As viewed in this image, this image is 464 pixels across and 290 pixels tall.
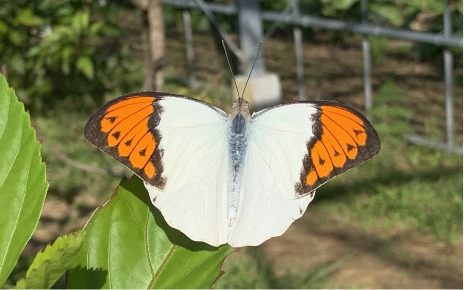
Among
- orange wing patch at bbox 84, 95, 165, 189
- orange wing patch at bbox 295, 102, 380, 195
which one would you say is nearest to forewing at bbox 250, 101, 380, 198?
orange wing patch at bbox 295, 102, 380, 195

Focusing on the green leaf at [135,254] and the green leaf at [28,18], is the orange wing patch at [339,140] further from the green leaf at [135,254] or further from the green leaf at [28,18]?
the green leaf at [28,18]

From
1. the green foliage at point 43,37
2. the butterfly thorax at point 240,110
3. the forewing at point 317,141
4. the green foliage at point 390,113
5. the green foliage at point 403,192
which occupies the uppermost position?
the green foliage at point 43,37

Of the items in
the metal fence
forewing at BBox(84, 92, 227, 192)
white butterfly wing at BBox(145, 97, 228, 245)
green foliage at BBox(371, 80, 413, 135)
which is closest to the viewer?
white butterfly wing at BBox(145, 97, 228, 245)

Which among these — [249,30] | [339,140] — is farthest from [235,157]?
[249,30]

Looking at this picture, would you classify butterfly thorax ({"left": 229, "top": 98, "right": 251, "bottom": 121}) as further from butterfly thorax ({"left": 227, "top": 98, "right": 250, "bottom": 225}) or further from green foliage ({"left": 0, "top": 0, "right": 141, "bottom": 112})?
green foliage ({"left": 0, "top": 0, "right": 141, "bottom": 112})

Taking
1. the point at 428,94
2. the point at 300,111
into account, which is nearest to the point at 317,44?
the point at 428,94

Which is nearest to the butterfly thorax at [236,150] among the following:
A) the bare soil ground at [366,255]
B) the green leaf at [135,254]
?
the green leaf at [135,254]
